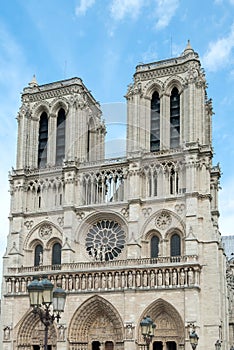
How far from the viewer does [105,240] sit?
39.7 meters

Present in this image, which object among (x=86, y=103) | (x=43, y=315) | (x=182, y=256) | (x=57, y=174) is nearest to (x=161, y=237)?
(x=182, y=256)

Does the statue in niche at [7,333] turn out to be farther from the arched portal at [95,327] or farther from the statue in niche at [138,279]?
the statue in niche at [138,279]

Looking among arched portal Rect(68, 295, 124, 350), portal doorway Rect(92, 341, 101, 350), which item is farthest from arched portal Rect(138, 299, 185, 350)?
portal doorway Rect(92, 341, 101, 350)

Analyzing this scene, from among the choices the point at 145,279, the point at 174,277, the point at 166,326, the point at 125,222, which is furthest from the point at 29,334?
the point at 174,277

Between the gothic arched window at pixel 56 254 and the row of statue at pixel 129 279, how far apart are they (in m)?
1.85

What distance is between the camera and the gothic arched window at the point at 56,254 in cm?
4062

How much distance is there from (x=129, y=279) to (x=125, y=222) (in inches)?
159

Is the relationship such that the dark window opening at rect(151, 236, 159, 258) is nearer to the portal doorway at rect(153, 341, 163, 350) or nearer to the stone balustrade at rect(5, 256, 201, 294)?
the stone balustrade at rect(5, 256, 201, 294)

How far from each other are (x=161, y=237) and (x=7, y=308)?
1147 centimetres

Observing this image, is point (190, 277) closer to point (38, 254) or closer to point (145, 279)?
point (145, 279)

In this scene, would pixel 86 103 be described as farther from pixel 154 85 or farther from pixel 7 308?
pixel 7 308

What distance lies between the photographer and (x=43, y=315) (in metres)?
15.2

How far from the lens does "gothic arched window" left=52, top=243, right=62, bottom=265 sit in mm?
40625

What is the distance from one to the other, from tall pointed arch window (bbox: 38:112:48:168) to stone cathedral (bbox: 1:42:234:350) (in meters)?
0.08
